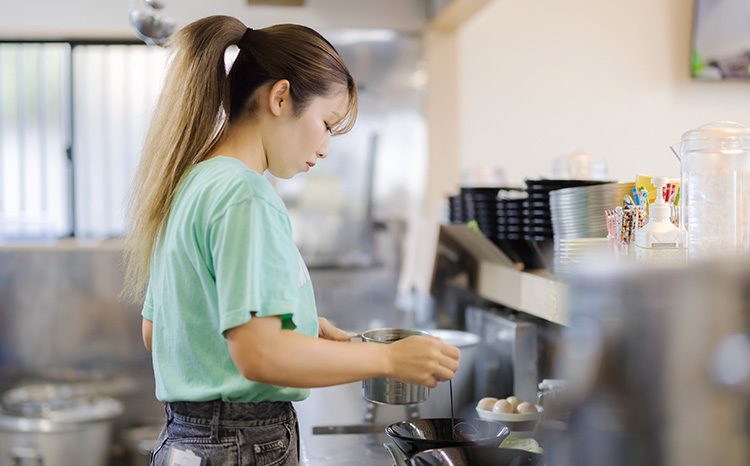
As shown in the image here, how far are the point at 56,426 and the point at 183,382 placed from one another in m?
2.64

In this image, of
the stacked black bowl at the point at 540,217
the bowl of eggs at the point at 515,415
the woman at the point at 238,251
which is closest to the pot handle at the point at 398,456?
the woman at the point at 238,251

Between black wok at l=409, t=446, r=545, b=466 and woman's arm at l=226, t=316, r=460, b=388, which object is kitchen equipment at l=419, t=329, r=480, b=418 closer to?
black wok at l=409, t=446, r=545, b=466

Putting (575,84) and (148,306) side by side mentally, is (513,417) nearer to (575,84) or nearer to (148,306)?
(148,306)

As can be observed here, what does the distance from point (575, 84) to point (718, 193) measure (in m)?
2.98

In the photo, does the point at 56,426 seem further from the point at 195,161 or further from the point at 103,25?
the point at 195,161

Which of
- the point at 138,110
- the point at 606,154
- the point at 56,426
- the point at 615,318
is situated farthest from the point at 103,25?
the point at 615,318

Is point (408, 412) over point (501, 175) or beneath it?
beneath

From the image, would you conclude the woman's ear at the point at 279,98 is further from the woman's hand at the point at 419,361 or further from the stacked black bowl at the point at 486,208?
the stacked black bowl at the point at 486,208

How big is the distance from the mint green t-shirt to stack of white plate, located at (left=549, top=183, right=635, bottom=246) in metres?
0.69

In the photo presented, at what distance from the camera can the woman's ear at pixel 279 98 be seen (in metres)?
1.11

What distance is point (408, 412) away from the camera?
1.74m

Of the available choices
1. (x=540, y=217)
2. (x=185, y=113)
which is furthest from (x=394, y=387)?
(x=540, y=217)

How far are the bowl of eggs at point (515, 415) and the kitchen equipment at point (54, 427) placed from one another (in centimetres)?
255

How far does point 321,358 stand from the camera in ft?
3.13
